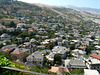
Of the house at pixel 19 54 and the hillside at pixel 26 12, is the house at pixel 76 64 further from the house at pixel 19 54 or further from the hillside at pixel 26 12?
the hillside at pixel 26 12

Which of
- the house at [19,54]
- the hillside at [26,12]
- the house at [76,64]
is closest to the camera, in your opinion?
the house at [76,64]

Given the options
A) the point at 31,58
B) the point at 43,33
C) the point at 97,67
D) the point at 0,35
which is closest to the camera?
the point at 97,67

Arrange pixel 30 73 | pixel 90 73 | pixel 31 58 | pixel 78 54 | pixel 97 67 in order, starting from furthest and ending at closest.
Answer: pixel 78 54 < pixel 31 58 < pixel 97 67 < pixel 90 73 < pixel 30 73

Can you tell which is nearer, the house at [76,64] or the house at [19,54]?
the house at [76,64]

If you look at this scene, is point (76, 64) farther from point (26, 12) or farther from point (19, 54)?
point (26, 12)

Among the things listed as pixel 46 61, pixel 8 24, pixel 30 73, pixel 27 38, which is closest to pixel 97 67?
pixel 46 61

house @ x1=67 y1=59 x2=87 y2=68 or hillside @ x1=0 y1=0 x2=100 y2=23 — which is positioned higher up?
hillside @ x1=0 y1=0 x2=100 y2=23

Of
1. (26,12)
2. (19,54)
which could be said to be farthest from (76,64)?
(26,12)

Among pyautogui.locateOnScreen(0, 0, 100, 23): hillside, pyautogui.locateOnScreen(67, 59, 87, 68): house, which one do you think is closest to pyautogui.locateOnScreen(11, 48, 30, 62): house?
pyautogui.locateOnScreen(67, 59, 87, 68): house

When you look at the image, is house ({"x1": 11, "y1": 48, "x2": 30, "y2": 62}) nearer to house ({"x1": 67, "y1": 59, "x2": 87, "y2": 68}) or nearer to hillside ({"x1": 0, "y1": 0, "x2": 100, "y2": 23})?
house ({"x1": 67, "y1": 59, "x2": 87, "y2": 68})

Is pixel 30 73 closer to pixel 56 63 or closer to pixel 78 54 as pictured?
pixel 56 63

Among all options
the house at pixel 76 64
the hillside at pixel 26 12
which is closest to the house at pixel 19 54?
the house at pixel 76 64
